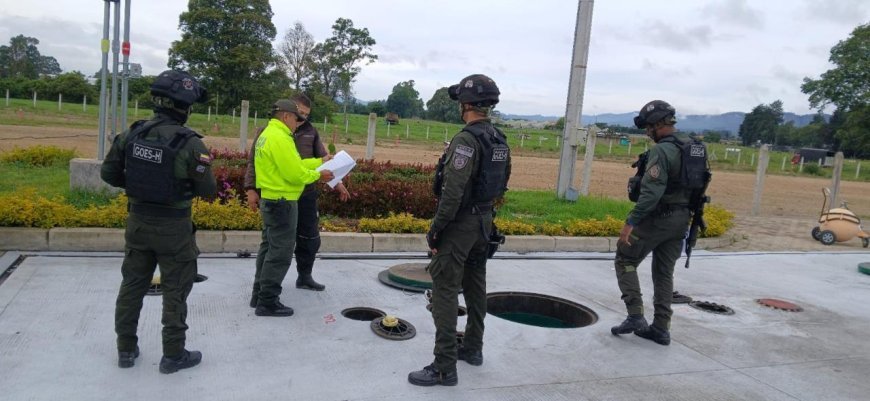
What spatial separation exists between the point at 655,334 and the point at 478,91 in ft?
8.39

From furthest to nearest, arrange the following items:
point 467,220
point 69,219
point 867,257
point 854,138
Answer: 1. point 854,138
2. point 867,257
3. point 69,219
4. point 467,220

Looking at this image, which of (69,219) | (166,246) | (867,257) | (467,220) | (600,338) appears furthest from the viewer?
(867,257)

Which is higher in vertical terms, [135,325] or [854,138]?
[854,138]

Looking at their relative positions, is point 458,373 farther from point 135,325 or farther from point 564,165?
point 564,165

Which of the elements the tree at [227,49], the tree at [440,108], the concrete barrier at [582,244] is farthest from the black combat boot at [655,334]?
the tree at [440,108]

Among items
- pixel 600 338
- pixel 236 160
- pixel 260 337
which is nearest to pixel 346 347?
pixel 260 337

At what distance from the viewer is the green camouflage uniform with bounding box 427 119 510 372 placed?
12.0 feet

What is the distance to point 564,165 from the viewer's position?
1148 centimetres

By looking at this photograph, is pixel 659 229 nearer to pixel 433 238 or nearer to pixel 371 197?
pixel 433 238

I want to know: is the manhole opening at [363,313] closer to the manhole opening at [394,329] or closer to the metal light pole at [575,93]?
the manhole opening at [394,329]

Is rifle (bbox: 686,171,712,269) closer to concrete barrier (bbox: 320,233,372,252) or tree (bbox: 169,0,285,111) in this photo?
concrete barrier (bbox: 320,233,372,252)

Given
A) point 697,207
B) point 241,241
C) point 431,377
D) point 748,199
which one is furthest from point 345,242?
point 748,199

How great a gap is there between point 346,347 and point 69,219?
3.85 metres

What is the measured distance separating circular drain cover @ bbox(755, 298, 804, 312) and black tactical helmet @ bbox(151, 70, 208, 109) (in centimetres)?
571
